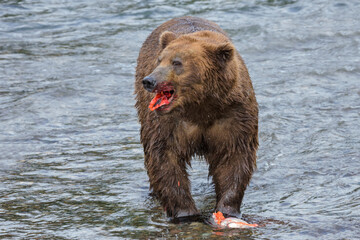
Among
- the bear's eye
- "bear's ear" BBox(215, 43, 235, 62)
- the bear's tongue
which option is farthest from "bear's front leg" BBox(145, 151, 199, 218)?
"bear's ear" BBox(215, 43, 235, 62)

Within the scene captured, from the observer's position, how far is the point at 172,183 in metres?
6.37

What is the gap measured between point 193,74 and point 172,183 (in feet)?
3.79

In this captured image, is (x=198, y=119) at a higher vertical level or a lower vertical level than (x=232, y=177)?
higher

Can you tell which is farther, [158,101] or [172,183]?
[172,183]

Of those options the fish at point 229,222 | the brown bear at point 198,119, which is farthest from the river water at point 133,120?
the brown bear at point 198,119

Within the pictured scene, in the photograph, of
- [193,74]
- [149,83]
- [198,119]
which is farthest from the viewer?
[198,119]

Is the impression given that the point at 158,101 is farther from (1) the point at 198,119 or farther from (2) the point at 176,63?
(1) the point at 198,119

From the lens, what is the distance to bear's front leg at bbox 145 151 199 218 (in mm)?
6332

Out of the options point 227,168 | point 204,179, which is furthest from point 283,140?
point 227,168

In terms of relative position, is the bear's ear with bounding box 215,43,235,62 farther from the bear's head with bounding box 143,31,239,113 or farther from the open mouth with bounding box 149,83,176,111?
the open mouth with bounding box 149,83,176,111

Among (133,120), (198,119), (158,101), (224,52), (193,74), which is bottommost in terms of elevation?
(133,120)

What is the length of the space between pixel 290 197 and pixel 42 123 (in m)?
4.21

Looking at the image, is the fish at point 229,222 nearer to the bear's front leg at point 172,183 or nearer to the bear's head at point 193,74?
the bear's front leg at point 172,183

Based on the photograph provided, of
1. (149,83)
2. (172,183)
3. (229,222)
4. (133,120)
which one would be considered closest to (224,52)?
(149,83)
